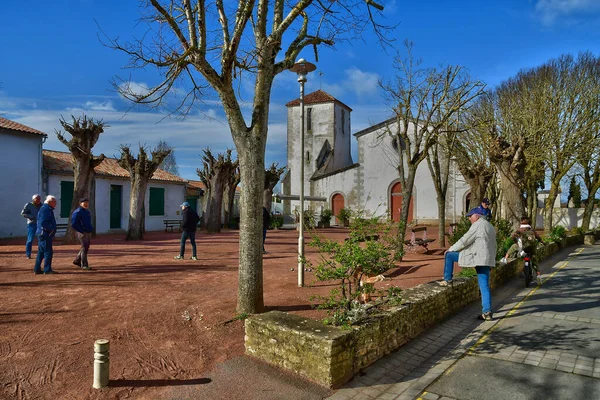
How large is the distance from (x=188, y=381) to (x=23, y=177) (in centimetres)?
1886

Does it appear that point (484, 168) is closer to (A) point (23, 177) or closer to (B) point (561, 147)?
(B) point (561, 147)

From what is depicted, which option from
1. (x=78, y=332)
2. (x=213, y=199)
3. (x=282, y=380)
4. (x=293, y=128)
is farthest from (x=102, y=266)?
(x=293, y=128)

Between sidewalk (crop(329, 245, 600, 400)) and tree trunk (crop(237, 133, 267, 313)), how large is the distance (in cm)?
202

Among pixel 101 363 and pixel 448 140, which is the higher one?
pixel 448 140

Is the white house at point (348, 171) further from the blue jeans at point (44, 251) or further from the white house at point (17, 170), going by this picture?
the blue jeans at point (44, 251)

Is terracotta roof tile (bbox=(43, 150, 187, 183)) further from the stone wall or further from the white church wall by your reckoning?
the stone wall

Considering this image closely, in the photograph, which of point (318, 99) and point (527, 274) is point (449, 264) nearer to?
point (527, 274)

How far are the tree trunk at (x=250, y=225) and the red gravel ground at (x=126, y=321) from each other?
42cm

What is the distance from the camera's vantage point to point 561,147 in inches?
760

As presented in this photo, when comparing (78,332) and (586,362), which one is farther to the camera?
(78,332)

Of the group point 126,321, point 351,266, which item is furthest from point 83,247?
point 351,266

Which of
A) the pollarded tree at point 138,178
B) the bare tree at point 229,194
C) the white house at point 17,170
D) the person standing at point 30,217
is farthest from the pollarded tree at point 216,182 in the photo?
the person standing at point 30,217

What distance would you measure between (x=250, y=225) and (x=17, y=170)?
17642 millimetres

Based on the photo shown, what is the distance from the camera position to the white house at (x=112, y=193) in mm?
20406
